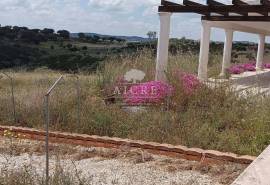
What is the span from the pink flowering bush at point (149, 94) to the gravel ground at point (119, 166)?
2819 mm

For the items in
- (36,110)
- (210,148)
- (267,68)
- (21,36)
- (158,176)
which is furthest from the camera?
(21,36)

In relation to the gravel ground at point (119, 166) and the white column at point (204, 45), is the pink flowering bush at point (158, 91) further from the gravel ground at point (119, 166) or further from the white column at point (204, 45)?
the white column at point (204, 45)

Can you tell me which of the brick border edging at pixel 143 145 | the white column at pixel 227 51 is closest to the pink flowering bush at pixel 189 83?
A: the brick border edging at pixel 143 145

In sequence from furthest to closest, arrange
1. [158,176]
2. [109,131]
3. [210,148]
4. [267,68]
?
[267,68]
[109,131]
[210,148]
[158,176]

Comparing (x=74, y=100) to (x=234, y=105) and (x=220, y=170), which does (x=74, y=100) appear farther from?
(x=220, y=170)

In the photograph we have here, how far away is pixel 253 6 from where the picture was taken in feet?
43.8

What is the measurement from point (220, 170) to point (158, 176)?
31.2 inches

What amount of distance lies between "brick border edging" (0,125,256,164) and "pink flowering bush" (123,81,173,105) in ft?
7.54

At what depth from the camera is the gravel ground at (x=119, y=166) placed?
5910mm

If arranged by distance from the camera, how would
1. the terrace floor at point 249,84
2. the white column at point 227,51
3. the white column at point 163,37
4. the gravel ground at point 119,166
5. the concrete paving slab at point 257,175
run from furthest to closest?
the white column at point 227,51, the white column at point 163,37, the terrace floor at point 249,84, the gravel ground at point 119,166, the concrete paving slab at point 257,175

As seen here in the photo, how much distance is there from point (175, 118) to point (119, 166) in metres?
2.13

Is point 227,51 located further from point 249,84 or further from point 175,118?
point 175,118

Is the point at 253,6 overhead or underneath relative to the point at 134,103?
overhead

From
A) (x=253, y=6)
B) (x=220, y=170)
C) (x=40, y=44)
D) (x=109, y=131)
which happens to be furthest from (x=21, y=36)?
(x=220, y=170)
